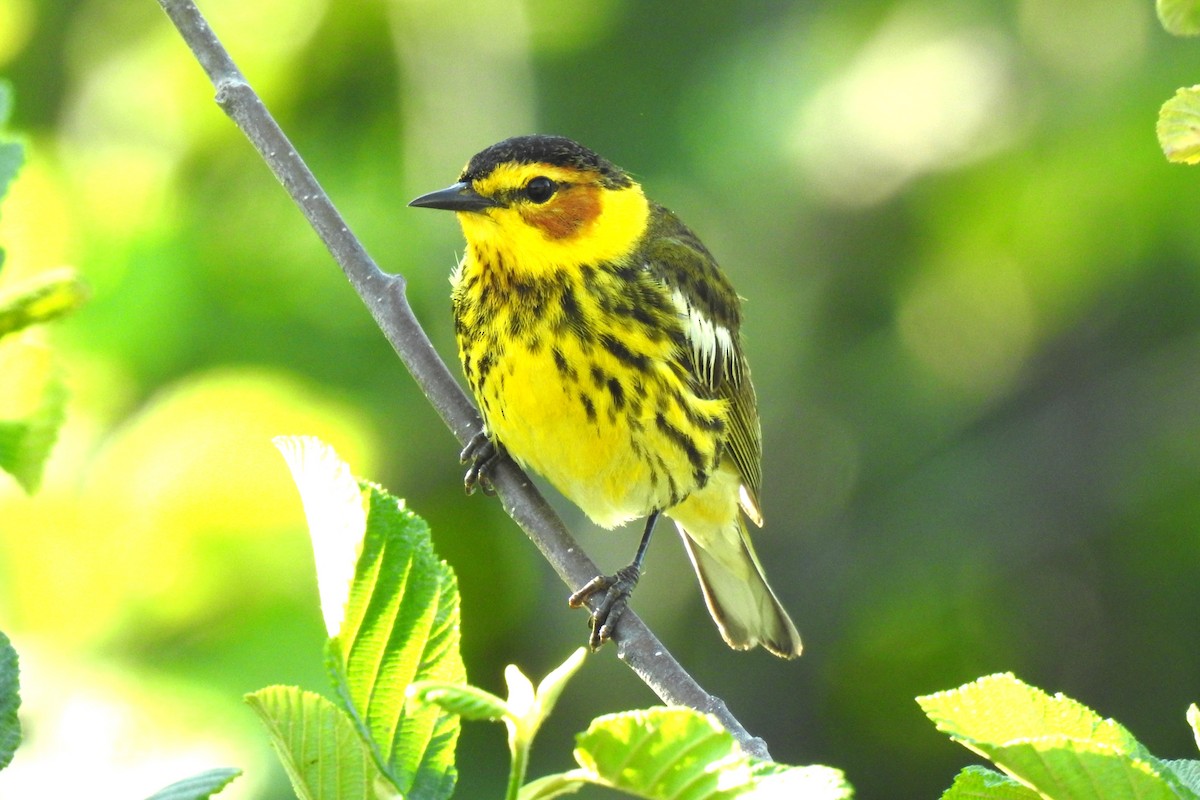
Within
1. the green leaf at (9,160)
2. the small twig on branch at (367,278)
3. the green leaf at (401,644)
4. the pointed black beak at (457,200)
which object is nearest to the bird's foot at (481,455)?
the pointed black beak at (457,200)

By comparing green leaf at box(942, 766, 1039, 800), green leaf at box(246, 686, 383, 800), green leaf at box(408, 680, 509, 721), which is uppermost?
green leaf at box(246, 686, 383, 800)

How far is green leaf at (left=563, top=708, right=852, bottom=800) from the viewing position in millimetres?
793

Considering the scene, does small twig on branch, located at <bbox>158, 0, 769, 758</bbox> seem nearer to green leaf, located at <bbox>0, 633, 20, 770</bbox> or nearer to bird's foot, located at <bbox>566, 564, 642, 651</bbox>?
bird's foot, located at <bbox>566, 564, 642, 651</bbox>

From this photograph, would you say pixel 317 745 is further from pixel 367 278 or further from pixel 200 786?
pixel 367 278

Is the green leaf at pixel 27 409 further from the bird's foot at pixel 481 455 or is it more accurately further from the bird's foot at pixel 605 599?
the bird's foot at pixel 481 455

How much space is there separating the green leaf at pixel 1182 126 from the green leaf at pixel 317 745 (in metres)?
0.70

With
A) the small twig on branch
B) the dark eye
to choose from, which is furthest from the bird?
the small twig on branch

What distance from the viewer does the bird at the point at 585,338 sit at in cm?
273

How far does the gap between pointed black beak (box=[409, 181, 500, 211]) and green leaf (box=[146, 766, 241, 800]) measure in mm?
1890

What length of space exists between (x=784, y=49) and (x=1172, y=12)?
4.73 meters

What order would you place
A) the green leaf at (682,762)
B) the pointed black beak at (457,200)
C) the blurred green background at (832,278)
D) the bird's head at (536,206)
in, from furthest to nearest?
the blurred green background at (832,278) < the bird's head at (536,206) < the pointed black beak at (457,200) < the green leaf at (682,762)

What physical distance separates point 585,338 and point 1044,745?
1.96m

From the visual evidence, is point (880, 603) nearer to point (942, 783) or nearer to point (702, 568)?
point (942, 783)

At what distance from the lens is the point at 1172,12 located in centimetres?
104
